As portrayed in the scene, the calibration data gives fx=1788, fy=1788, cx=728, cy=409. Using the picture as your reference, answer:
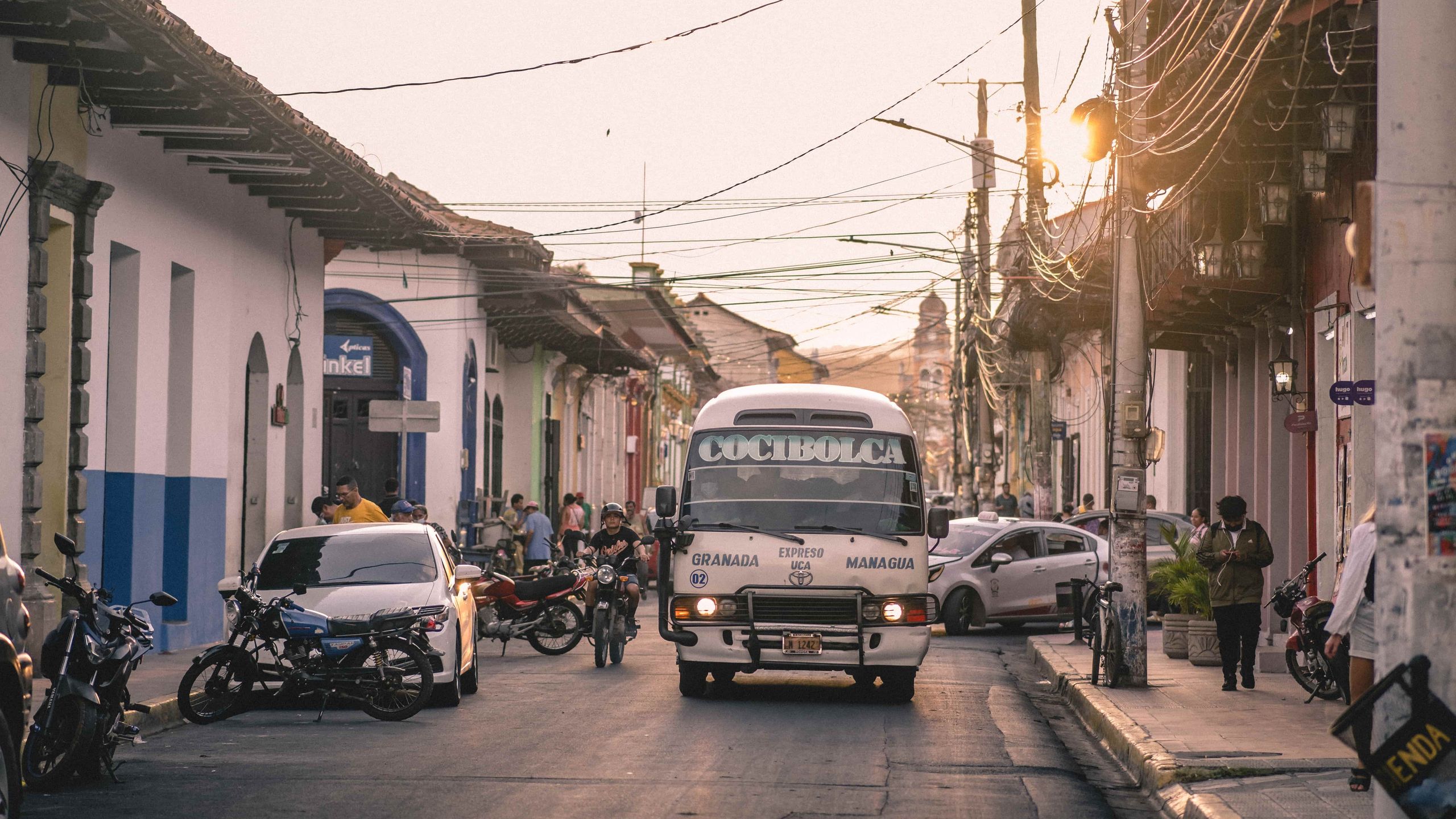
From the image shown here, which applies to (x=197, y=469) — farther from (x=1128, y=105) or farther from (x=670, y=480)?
(x=670, y=480)

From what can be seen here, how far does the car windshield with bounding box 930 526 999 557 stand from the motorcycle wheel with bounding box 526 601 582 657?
5932 mm

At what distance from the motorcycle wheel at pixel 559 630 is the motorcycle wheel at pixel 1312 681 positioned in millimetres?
8120

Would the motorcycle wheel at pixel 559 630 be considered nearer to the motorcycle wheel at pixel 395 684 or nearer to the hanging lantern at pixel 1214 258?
the motorcycle wheel at pixel 395 684

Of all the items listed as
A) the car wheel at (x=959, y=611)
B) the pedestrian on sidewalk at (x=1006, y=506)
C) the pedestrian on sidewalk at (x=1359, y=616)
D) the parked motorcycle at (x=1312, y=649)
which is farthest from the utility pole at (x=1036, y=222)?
the pedestrian on sidewalk at (x=1359, y=616)

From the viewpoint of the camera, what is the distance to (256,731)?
12078mm

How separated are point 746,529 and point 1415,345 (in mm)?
8853

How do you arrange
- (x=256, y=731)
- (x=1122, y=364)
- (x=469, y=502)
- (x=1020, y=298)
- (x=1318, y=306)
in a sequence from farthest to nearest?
(x=1020, y=298) → (x=469, y=502) → (x=1318, y=306) → (x=1122, y=364) → (x=256, y=731)

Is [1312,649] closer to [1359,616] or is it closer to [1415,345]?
[1359,616]

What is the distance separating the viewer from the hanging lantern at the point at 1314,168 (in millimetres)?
15734

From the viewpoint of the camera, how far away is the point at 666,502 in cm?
1480

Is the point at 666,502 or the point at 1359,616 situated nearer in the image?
the point at 1359,616

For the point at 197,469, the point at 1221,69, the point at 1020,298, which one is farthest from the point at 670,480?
the point at 1221,69

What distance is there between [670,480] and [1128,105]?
2593 inches

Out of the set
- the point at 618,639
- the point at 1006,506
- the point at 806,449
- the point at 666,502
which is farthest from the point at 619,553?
the point at 1006,506
